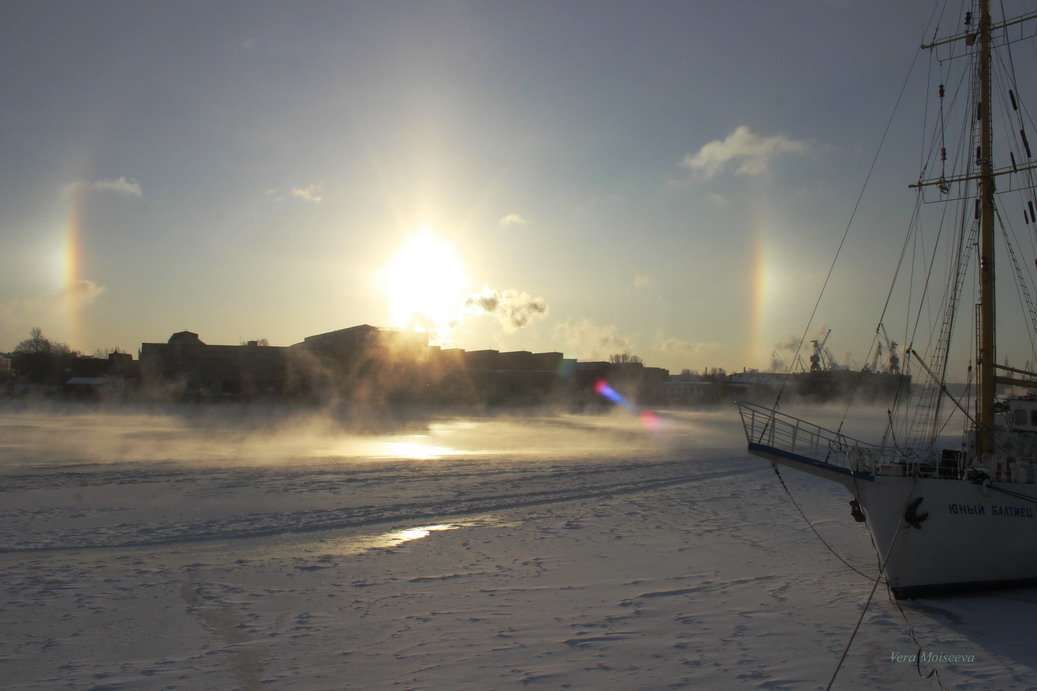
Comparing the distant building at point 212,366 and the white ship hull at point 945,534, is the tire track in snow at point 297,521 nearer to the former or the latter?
the white ship hull at point 945,534

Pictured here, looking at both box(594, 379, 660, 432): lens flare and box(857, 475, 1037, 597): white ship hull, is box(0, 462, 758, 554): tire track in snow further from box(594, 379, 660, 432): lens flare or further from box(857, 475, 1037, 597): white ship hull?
box(594, 379, 660, 432): lens flare

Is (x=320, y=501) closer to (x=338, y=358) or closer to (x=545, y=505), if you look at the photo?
(x=545, y=505)

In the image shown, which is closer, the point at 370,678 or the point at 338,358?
the point at 370,678

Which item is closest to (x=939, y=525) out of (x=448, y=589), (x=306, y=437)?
(x=448, y=589)

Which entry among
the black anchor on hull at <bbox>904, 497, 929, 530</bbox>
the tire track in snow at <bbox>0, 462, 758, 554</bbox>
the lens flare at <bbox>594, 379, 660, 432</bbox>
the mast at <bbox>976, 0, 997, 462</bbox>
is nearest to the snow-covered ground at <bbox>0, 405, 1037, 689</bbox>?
the tire track in snow at <bbox>0, 462, 758, 554</bbox>

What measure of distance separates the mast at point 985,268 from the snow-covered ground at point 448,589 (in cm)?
381

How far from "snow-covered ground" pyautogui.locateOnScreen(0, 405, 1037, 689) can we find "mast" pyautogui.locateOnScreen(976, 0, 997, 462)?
381cm

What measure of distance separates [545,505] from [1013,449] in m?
11.5

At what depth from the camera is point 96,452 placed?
94.3 ft

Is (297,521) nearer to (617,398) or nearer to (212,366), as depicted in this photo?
(212,366)

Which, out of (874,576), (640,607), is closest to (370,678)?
(640,607)

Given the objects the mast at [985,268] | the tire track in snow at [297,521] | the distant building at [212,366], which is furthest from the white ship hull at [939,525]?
the distant building at [212,366]

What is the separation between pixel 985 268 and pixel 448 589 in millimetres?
13907

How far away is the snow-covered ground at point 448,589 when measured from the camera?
848cm
